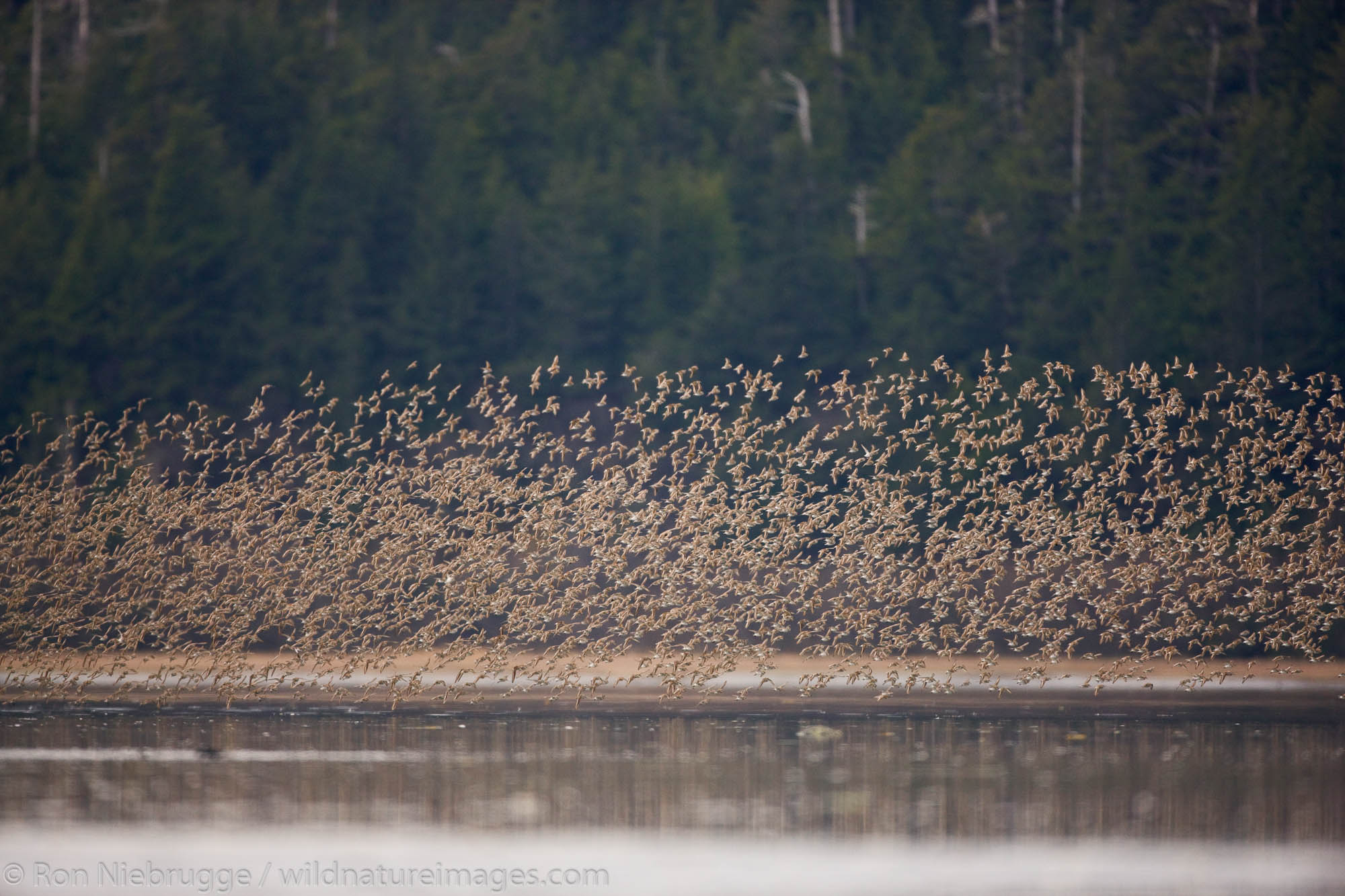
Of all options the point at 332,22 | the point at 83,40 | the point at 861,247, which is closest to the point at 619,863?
the point at 861,247

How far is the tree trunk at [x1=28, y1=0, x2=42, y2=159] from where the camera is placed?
55344 millimetres

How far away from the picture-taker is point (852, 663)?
21.3 m

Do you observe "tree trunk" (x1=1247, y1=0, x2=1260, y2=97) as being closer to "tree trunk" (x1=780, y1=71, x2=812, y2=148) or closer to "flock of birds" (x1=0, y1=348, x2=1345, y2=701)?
"tree trunk" (x1=780, y1=71, x2=812, y2=148)

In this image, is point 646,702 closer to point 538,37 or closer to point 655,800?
point 655,800

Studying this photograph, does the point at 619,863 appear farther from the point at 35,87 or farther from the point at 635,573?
the point at 35,87

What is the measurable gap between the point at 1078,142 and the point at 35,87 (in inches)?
1368

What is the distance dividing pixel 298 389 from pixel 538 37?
69.7 feet

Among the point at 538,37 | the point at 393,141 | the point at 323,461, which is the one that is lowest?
the point at 323,461

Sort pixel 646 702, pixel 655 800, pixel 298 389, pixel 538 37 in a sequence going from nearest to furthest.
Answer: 1. pixel 655 800
2. pixel 646 702
3. pixel 298 389
4. pixel 538 37

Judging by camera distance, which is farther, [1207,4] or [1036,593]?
[1207,4]

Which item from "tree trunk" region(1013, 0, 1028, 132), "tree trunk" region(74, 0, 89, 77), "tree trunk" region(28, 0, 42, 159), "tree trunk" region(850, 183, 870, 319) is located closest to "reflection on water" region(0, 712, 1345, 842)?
"tree trunk" region(850, 183, 870, 319)

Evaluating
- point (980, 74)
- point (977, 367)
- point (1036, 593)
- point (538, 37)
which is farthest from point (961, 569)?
point (538, 37)

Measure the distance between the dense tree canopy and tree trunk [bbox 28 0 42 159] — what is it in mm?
221

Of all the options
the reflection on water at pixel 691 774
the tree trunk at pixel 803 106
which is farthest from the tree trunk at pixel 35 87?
the reflection on water at pixel 691 774
